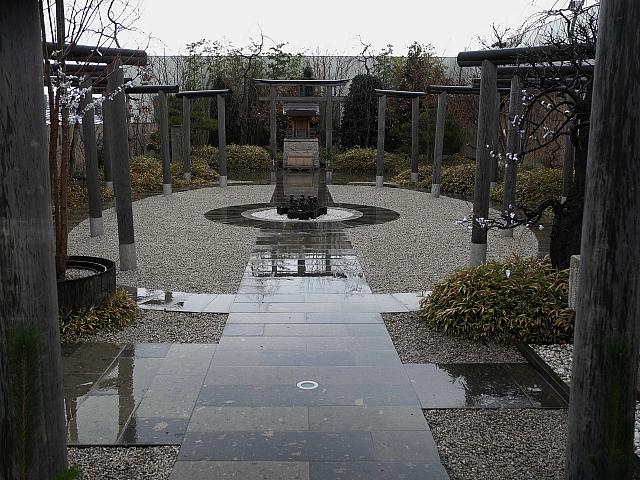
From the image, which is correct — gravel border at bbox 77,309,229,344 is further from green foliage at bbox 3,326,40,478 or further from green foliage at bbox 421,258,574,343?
green foliage at bbox 3,326,40,478

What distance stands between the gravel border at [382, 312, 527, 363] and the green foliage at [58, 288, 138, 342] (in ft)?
8.11

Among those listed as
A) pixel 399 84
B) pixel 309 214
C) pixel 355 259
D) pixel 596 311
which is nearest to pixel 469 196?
pixel 309 214

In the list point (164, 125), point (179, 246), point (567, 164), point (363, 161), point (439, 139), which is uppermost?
point (164, 125)

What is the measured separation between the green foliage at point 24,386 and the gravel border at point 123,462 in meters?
1.11

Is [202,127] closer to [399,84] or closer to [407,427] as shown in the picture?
[399,84]

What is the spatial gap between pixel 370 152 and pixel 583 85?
63.8ft

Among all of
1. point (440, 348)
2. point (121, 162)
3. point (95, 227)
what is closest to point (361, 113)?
point (95, 227)

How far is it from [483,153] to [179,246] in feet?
16.3

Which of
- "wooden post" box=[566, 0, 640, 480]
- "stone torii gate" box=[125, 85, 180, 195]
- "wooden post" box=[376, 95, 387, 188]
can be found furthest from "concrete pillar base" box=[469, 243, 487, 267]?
"wooden post" box=[376, 95, 387, 188]

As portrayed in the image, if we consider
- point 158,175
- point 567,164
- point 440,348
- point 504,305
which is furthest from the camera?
point 158,175

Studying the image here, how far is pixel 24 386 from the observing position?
7.45 feet

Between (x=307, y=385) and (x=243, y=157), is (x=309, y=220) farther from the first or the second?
(x=243, y=157)

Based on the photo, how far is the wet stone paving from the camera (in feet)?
11.8

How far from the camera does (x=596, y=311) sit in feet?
9.20
